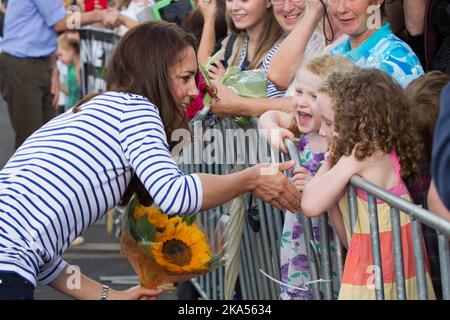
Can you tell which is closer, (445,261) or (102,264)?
(445,261)

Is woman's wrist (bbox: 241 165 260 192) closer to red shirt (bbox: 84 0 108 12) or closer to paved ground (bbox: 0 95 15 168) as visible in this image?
red shirt (bbox: 84 0 108 12)

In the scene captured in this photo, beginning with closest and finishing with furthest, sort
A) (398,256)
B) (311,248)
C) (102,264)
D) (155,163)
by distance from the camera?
(398,256)
(155,163)
(311,248)
(102,264)

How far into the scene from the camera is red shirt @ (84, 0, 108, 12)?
990cm

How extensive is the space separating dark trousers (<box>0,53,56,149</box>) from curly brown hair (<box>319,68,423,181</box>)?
5.89 meters

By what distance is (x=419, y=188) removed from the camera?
4.08 metres

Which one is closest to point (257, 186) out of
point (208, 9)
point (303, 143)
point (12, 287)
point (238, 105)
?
point (303, 143)

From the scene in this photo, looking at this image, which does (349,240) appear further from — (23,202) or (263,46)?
(263,46)

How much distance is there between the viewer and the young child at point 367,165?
3.83 m

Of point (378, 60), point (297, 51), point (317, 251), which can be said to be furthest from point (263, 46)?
point (317, 251)

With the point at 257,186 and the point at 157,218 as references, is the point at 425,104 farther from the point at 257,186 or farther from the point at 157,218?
the point at 157,218

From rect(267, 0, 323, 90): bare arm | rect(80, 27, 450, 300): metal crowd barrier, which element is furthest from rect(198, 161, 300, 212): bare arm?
rect(267, 0, 323, 90): bare arm

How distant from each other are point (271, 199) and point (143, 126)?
602 mm

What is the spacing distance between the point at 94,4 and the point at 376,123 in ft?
21.1

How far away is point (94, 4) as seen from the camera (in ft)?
32.9
